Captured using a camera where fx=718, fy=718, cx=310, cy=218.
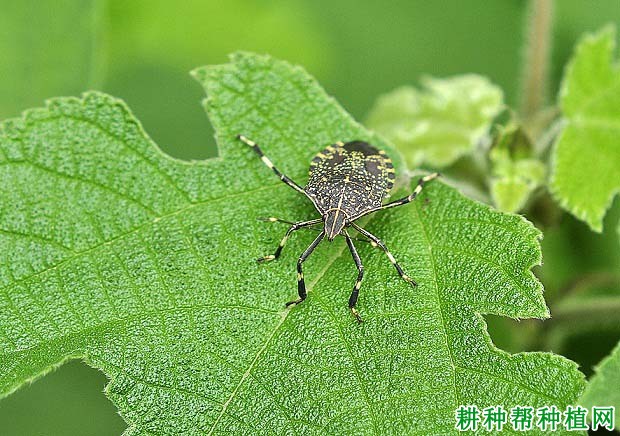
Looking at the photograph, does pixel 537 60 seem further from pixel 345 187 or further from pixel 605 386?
pixel 605 386

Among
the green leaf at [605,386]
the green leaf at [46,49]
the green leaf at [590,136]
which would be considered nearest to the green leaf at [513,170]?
the green leaf at [590,136]

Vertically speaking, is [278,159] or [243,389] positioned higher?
[278,159]

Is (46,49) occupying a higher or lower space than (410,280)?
higher

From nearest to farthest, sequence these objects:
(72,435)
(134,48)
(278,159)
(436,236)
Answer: (436,236) → (278,159) → (72,435) → (134,48)

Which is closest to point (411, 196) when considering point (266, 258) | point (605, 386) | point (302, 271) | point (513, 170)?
point (513, 170)

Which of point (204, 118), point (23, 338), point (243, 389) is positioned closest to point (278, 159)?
point (243, 389)

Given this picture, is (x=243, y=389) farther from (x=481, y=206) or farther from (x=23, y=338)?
(x=481, y=206)
